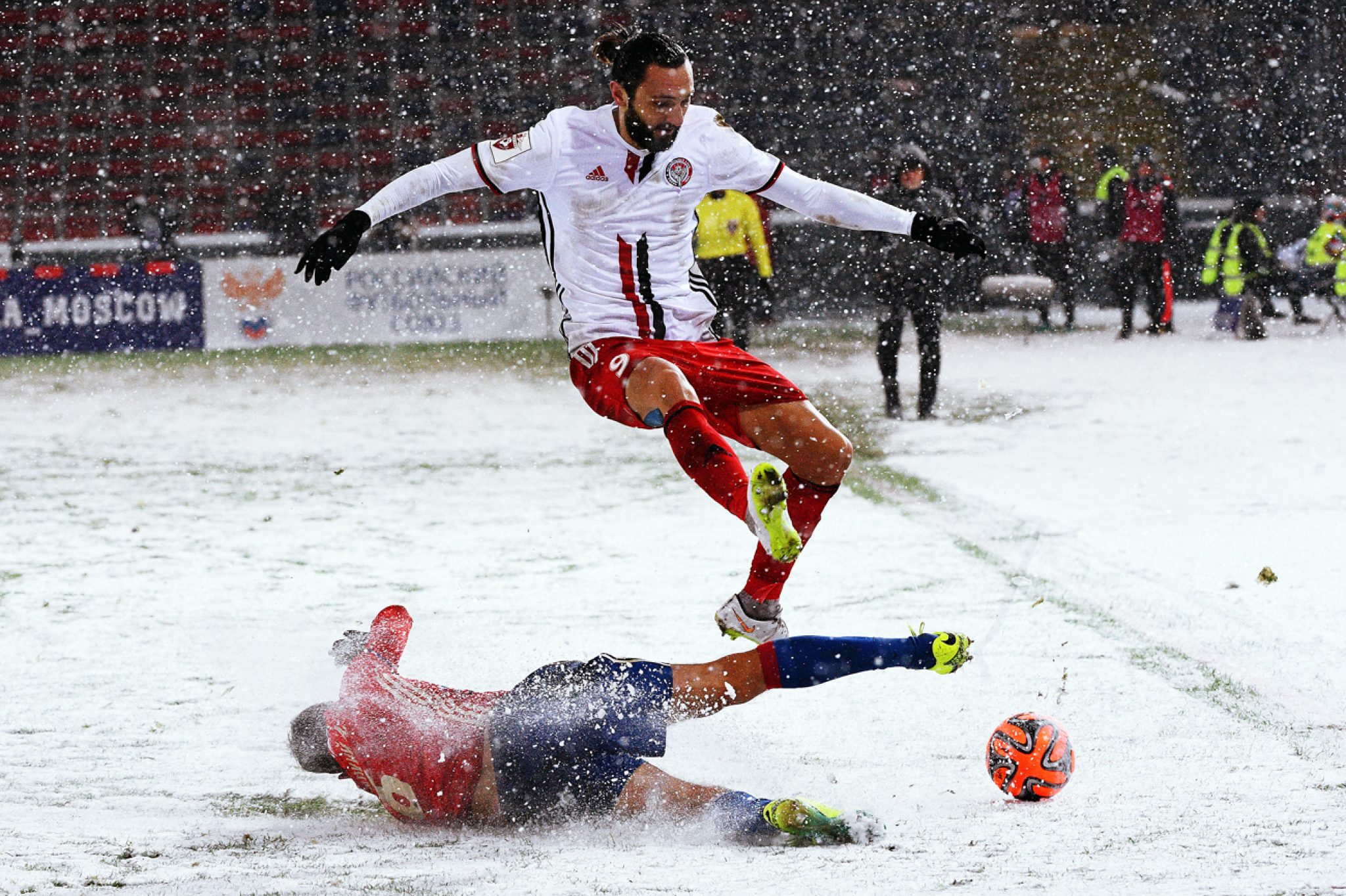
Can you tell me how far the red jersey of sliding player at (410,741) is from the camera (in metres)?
3.34

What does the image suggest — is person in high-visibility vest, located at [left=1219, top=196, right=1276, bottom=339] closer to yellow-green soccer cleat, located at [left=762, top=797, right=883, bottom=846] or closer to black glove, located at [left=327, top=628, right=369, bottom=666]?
black glove, located at [left=327, top=628, right=369, bottom=666]

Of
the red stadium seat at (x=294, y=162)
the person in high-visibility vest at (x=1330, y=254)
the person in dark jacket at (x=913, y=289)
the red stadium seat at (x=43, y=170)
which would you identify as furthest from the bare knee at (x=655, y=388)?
the red stadium seat at (x=43, y=170)

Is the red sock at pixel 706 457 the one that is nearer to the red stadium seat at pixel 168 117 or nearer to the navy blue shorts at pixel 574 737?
the navy blue shorts at pixel 574 737

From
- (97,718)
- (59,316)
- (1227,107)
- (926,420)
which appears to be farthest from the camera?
(1227,107)

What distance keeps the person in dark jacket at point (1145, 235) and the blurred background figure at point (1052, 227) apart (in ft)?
2.30

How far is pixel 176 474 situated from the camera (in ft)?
30.5

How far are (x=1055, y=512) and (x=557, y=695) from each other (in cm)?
452

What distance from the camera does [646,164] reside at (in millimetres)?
4457

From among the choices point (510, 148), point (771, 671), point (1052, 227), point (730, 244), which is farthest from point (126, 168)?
point (771, 671)

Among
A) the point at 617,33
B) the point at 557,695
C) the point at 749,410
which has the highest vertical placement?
the point at 617,33

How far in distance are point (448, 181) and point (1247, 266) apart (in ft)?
43.2

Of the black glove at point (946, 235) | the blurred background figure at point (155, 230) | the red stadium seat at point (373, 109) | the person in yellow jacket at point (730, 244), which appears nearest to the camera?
the black glove at point (946, 235)

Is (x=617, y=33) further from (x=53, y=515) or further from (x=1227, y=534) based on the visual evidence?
(x=53, y=515)

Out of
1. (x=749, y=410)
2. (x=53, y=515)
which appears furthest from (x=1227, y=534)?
(x=53, y=515)
